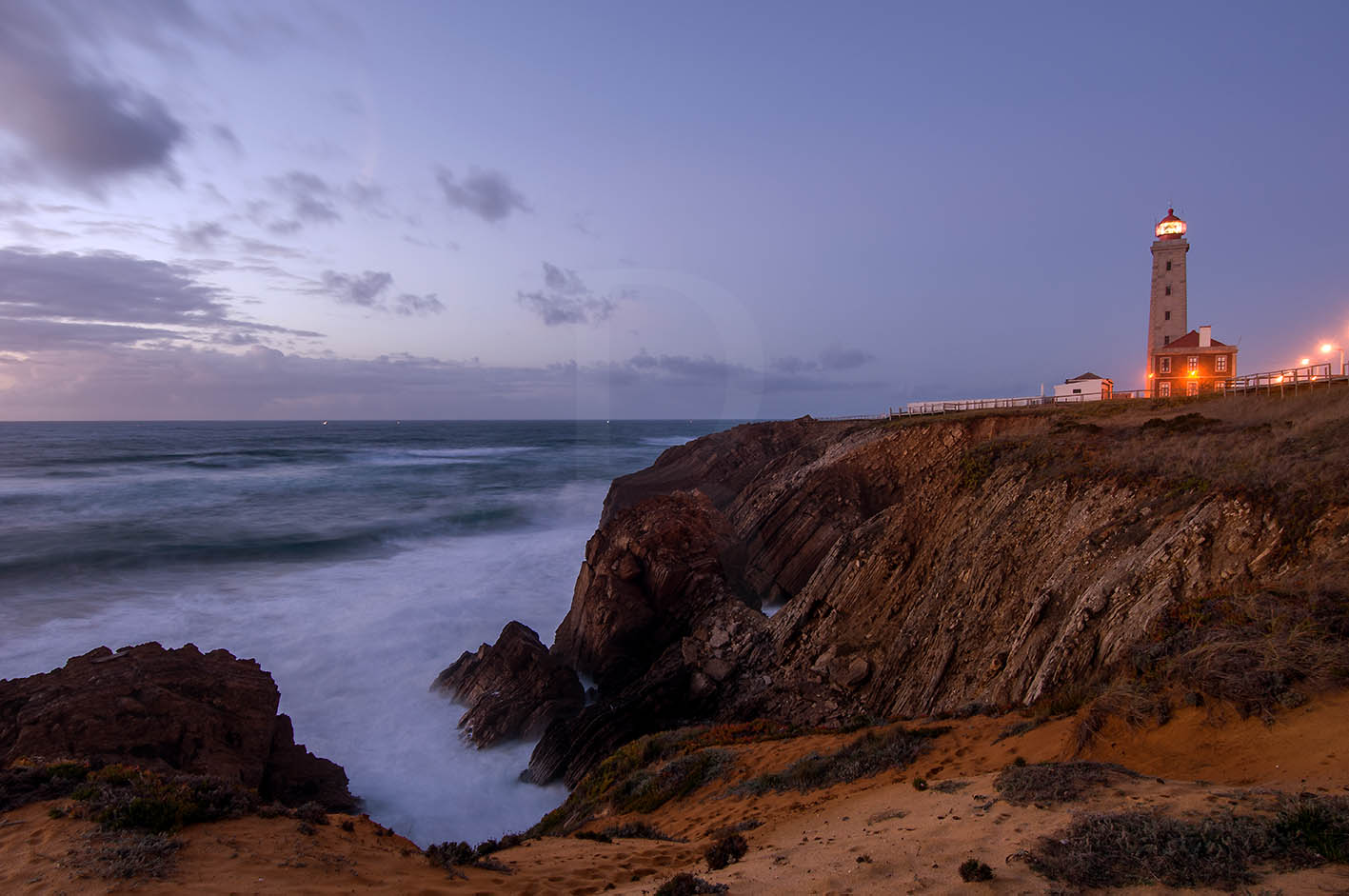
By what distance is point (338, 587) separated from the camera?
93.0ft

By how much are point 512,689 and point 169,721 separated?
25.6 feet

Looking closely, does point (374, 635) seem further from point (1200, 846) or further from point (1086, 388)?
point (1086, 388)

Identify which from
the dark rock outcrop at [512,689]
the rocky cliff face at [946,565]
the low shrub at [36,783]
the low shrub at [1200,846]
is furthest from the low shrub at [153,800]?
the dark rock outcrop at [512,689]

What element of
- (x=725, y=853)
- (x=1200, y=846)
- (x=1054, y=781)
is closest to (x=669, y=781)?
(x=725, y=853)

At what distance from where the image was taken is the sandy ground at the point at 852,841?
209 inches

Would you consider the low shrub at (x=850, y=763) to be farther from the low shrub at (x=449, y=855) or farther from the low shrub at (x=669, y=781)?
the low shrub at (x=449, y=855)

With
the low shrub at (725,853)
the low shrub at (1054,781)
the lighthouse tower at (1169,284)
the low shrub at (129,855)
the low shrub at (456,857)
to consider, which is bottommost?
the low shrub at (456,857)

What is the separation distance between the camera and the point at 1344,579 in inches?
290

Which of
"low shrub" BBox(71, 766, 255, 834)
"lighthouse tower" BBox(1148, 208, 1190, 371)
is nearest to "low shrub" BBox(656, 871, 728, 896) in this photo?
"low shrub" BBox(71, 766, 255, 834)

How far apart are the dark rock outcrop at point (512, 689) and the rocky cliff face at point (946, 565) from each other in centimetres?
105

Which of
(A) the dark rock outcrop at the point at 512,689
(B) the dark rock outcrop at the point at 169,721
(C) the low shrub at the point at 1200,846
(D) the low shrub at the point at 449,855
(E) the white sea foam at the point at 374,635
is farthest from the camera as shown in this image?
(A) the dark rock outcrop at the point at 512,689

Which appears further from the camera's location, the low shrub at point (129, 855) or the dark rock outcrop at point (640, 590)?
the dark rock outcrop at point (640, 590)

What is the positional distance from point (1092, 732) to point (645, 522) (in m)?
14.3

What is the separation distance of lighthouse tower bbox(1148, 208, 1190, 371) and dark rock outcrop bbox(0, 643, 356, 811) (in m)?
46.3
